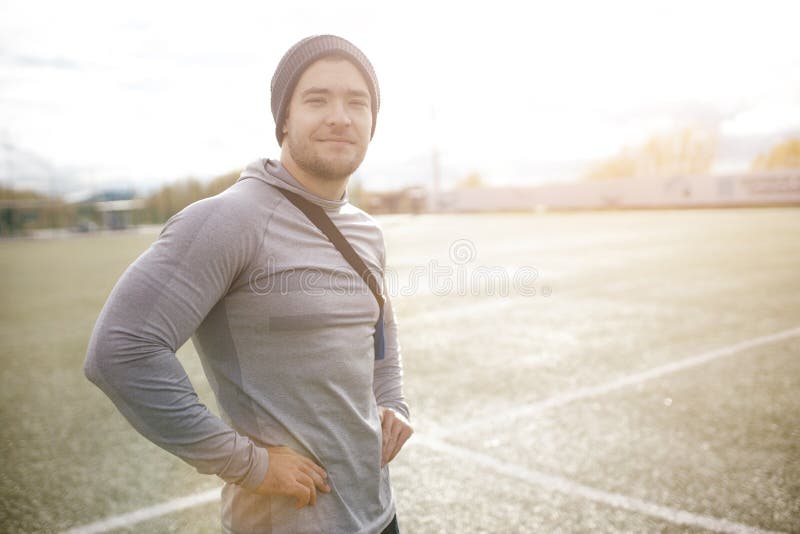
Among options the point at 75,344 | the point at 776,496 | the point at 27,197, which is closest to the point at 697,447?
the point at 776,496

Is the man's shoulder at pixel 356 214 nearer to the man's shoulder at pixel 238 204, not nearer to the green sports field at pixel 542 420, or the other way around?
the man's shoulder at pixel 238 204

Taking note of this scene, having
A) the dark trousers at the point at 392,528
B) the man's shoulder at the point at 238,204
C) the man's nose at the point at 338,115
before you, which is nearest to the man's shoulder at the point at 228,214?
the man's shoulder at the point at 238,204

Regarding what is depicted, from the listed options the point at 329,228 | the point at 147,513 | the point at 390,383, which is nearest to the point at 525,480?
the point at 390,383

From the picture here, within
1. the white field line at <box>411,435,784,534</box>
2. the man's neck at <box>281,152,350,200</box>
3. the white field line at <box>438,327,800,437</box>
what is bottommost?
the white field line at <box>438,327,800,437</box>

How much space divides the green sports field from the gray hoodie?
1739mm

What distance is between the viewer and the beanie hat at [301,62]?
1797mm

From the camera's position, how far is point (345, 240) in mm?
1859

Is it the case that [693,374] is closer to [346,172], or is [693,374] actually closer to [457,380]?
[457,380]

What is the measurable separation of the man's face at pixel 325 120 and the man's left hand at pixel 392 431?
0.79 metres

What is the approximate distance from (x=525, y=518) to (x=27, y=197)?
6210 centimetres

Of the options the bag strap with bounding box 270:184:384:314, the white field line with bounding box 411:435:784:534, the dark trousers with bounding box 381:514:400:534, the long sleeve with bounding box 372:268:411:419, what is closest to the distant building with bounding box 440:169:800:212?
the white field line with bounding box 411:435:784:534

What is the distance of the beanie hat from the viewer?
1797 millimetres

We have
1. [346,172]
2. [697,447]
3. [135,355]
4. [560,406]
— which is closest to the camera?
[135,355]

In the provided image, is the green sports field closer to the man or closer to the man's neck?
the man
